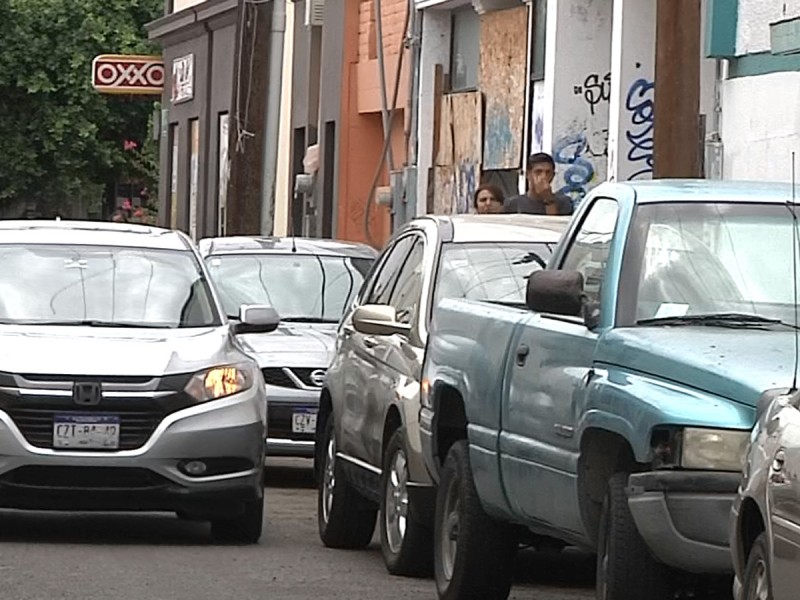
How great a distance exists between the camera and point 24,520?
13.1 m

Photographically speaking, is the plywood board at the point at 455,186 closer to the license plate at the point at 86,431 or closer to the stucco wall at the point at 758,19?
the stucco wall at the point at 758,19

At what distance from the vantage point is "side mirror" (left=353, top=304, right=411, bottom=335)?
11398 mm

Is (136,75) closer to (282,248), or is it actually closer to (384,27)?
(384,27)

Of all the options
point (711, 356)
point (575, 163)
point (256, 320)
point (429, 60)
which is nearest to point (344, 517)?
point (256, 320)

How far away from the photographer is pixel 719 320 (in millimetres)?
8328

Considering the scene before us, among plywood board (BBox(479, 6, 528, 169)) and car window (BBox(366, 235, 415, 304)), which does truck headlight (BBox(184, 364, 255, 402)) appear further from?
plywood board (BBox(479, 6, 528, 169))

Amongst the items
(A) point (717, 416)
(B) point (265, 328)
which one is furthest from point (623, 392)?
(B) point (265, 328)

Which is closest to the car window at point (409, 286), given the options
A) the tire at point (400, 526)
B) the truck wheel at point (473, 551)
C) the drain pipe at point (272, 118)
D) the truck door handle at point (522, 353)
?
the tire at point (400, 526)

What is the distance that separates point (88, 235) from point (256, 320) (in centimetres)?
127

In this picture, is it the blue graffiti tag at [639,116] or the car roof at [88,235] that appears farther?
the blue graffiti tag at [639,116]

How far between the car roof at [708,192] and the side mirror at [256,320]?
4149 mm

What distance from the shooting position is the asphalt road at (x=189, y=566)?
1027 centimetres

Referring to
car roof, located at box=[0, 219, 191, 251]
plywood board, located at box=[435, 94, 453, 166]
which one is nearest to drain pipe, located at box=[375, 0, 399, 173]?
plywood board, located at box=[435, 94, 453, 166]

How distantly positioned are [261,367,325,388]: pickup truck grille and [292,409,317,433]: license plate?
19 centimetres
